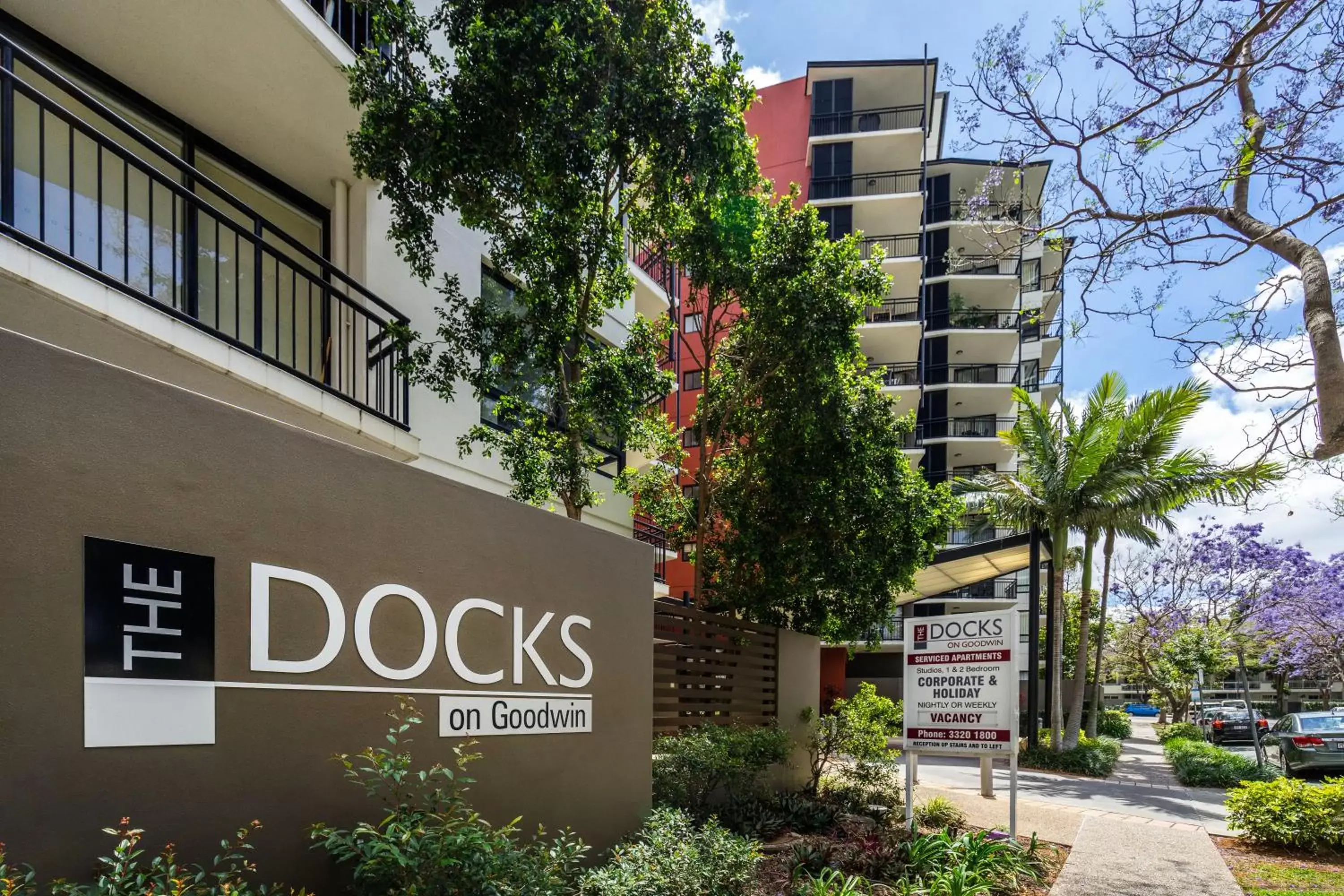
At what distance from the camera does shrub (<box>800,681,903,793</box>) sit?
1077 cm

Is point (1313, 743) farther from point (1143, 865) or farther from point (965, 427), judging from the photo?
point (965, 427)

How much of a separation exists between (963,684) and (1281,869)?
3.53 meters

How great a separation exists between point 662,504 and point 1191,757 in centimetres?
1334

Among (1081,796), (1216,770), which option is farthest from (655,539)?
(1216,770)

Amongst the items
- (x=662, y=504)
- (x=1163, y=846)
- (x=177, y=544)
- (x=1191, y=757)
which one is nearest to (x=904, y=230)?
(x=1191, y=757)

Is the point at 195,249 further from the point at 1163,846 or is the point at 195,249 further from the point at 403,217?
the point at 1163,846

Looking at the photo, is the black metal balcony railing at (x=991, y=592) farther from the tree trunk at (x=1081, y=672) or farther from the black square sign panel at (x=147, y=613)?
the black square sign panel at (x=147, y=613)

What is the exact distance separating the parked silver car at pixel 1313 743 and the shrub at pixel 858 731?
1075 cm

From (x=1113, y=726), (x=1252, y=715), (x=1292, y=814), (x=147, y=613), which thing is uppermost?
(x=147, y=613)

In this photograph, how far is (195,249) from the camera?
6875 mm

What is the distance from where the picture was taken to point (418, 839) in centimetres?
415

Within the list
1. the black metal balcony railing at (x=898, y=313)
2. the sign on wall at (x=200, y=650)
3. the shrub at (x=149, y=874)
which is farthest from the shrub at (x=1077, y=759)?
the black metal balcony railing at (x=898, y=313)

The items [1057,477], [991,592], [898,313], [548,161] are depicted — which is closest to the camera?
[548,161]

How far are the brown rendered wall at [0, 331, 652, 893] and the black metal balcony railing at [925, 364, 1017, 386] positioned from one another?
35.7 m
